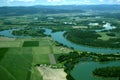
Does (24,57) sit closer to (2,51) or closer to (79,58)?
(2,51)

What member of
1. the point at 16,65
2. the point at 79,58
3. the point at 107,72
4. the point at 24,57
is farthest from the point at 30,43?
the point at 107,72

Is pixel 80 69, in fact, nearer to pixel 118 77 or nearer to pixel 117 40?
pixel 118 77

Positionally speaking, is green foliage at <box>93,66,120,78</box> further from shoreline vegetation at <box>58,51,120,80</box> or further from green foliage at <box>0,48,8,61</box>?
→ green foliage at <box>0,48,8,61</box>

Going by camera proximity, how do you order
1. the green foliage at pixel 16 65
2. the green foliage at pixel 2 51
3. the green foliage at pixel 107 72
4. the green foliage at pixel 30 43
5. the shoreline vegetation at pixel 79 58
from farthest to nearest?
1. the green foliage at pixel 30 43
2. the green foliage at pixel 2 51
3. the shoreline vegetation at pixel 79 58
4. the green foliage at pixel 107 72
5. the green foliage at pixel 16 65

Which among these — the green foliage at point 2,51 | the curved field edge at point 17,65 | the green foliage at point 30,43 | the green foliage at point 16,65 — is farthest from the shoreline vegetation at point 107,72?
the green foliage at point 30,43

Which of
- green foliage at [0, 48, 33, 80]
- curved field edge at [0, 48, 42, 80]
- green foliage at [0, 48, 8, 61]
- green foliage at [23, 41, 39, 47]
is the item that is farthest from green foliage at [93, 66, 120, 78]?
green foliage at [23, 41, 39, 47]

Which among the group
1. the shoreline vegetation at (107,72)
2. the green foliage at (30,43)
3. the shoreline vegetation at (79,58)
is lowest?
the green foliage at (30,43)

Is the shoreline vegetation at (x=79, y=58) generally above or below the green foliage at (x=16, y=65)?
below

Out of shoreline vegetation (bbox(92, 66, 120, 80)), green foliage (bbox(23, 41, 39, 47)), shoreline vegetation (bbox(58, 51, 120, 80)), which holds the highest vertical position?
shoreline vegetation (bbox(92, 66, 120, 80))

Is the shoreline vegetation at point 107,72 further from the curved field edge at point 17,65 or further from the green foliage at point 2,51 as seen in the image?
the green foliage at point 2,51
